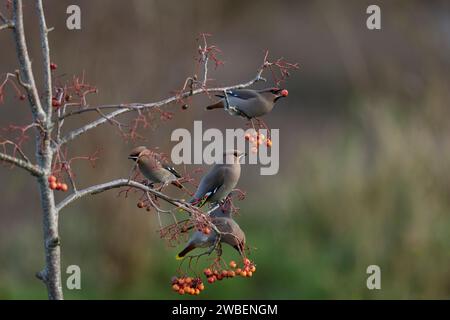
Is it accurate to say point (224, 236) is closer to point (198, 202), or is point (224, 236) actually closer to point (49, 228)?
point (198, 202)

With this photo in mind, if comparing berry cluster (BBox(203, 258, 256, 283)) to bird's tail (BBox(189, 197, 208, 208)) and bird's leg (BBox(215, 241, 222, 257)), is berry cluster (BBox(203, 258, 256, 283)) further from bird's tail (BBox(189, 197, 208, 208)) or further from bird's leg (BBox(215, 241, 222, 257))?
bird's tail (BBox(189, 197, 208, 208))

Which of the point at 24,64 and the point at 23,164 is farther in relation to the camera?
the point at 24,64

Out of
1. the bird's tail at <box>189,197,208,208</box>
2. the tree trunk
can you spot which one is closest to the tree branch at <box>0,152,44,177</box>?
the tree trunk

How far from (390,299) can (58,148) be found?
14.7 ft

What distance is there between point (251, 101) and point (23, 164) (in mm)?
743

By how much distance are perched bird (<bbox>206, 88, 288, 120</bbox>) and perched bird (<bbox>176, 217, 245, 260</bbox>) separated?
1.10 feet

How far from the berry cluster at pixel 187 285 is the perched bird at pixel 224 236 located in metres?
0.12

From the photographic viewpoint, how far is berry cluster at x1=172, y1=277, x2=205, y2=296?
8.38 feet

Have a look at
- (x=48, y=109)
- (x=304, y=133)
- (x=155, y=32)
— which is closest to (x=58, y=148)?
(x=48, y=109)

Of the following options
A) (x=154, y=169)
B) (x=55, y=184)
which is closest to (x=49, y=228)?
(x=55, y=184)

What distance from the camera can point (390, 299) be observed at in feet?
20.8

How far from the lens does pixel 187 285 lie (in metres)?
2.59

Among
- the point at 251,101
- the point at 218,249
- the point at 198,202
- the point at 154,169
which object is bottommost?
the point at 218,249
